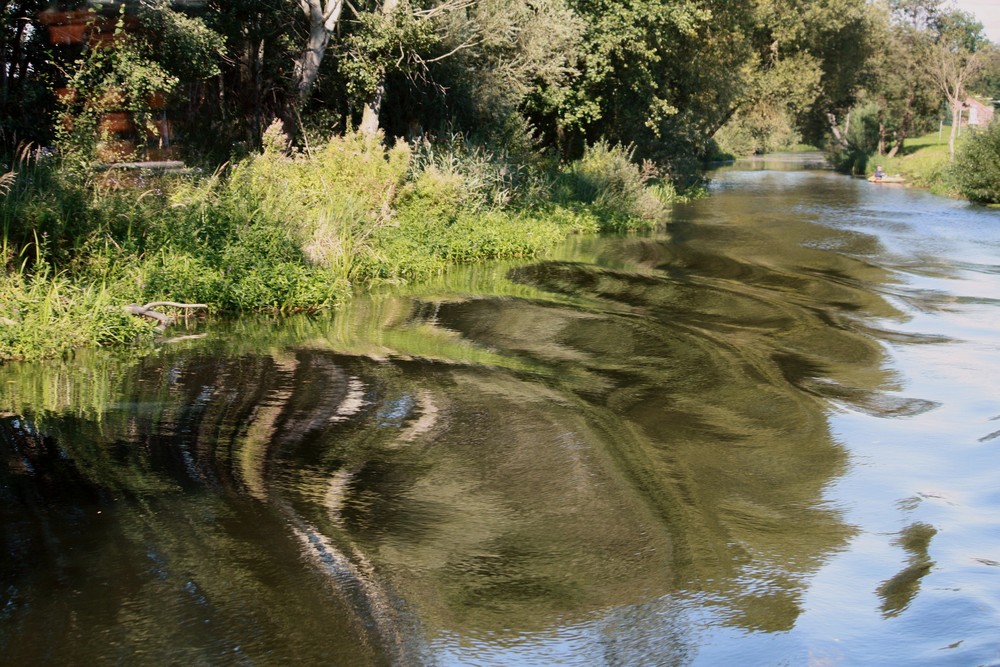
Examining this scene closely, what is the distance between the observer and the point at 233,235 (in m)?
13.5

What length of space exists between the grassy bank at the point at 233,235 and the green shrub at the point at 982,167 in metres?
21.5

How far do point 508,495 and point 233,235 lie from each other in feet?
26.3

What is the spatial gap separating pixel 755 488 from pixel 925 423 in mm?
2542

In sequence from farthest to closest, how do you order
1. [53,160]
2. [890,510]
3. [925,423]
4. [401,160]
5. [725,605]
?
[401,160] < [53,160] < [925,423] < [890,510] < [725,605]

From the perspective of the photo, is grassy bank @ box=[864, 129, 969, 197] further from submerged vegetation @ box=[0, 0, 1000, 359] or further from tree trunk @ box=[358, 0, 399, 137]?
tree trunk @ box=[358, 0, 399, 137]

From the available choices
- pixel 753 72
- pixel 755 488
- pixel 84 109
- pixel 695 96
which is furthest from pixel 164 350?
pixel 753 72

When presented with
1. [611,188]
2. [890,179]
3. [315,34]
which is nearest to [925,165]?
[890,179]

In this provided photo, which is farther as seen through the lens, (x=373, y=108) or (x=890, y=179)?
(x=890, y=179)

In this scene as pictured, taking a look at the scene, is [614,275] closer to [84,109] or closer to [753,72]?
[84,109]

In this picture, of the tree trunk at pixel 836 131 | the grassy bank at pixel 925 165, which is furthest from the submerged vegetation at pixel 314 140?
the tree trunk at pixel 836 131

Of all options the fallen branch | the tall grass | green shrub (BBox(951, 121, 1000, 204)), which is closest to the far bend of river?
the fallen branch

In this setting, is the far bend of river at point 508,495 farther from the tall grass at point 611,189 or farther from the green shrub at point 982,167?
the green shrub at point 982,167

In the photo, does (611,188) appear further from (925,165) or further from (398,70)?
(925,165)

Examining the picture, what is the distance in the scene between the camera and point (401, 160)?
61.3ft
